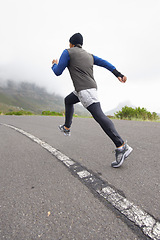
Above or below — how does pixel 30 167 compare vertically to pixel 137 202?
below

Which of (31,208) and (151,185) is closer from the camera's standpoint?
(31,208)

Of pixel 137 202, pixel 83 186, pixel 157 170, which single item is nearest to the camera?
pixel 137 202

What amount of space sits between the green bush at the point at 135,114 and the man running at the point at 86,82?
856cm

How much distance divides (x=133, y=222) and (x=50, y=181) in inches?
39.9

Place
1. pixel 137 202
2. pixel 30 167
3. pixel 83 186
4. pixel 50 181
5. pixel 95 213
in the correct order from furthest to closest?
pixel 30 167 < pixel 50 181 < pixel 83 186 < pixel 137 202 < pixel 95 213

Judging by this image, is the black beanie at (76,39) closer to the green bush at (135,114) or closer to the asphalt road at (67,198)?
the asphalt road at (67,198)

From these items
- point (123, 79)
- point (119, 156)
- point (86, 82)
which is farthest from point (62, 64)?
point (119, 156)

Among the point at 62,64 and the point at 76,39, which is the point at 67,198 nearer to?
the point at 62,64

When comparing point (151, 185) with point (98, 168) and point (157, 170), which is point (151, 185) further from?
point (98, 168)

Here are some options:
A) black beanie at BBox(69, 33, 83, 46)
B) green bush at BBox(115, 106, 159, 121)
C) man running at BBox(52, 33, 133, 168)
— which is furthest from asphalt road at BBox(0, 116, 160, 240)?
green bush at BBox(115, 106, 159, 121)

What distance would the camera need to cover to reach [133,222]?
1.18m

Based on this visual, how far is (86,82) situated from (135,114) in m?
9.13

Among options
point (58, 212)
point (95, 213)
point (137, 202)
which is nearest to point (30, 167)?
point (58, 212)

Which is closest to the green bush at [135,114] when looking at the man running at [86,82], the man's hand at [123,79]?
the man's hand at [123,79]
